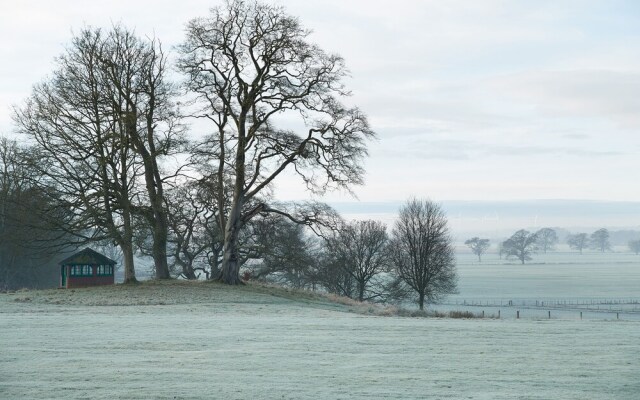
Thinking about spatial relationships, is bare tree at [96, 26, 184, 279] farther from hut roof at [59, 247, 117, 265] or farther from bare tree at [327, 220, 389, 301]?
bare tree at [327, 220, 389, 301]

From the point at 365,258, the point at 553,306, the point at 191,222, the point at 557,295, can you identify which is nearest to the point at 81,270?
the point at 191,222

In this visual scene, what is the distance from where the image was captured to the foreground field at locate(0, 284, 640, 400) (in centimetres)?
1397

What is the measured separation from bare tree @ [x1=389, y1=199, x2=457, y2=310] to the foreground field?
1722 inches

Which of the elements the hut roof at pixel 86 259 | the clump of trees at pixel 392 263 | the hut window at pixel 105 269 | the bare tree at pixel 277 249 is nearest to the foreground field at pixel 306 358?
the hut roof at pixel 86 259

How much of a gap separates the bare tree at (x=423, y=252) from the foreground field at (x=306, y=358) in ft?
143

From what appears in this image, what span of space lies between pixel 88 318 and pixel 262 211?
21645 millimetres

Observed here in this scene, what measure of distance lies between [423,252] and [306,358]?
57.0 m

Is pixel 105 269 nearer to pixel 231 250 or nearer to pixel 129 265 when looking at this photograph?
pixel 129 265

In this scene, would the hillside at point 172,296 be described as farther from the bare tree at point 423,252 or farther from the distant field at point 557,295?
the distant field at point 557,295

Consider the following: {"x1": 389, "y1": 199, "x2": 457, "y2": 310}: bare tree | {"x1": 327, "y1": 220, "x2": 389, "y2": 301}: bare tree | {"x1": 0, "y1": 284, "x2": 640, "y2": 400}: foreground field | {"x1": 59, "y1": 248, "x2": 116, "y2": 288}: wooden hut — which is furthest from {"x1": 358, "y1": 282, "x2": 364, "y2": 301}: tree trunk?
{"x1": 0, "y1": 284, "x2": 640, "y2": 400}: foreground field

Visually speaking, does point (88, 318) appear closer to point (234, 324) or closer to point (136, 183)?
point (234, 324)

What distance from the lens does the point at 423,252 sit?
7362 centimetres

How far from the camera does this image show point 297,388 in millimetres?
14070

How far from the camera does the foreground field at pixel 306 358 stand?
45.8 feet
